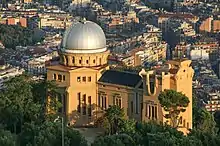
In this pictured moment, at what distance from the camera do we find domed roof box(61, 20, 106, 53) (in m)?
46.8

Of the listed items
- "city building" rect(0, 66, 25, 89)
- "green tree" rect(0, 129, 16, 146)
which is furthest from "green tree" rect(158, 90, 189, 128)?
"city building" rect(0, 66, 25, 89)

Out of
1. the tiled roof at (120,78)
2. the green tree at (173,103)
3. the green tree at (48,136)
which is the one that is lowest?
the green tree at (48,136)

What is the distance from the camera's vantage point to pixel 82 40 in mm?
46656

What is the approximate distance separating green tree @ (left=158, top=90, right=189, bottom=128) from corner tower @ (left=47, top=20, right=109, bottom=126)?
538 cm

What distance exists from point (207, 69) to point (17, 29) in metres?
31.1

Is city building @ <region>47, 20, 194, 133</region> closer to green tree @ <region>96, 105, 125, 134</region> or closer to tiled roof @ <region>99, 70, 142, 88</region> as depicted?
tiled roof @ <region>99, 70, 142, 88</region>

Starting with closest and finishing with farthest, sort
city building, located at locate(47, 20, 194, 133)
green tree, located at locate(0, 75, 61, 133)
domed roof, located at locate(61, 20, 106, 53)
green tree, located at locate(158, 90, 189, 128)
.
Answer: green tree, located at locate(158, 90, 189, 128)
green tree, located at locate(0, 75, 61, 133)
city building, located at locate(47, 20, 194, 133)
domed roof, located at locate(61, 20, 106, 53)

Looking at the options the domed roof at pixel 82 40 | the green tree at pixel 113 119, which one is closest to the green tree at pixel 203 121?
the green tree at pixel 113 119

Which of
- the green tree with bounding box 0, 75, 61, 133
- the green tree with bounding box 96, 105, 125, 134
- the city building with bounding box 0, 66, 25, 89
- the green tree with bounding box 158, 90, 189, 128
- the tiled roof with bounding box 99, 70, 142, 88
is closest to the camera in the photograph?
the green tree with bounding box 158, 90, 189, 128

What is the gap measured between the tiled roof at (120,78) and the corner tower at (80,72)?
410 millimetres

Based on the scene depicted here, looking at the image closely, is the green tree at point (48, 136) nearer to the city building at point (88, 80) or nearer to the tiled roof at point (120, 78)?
the city building at point (88, 80)

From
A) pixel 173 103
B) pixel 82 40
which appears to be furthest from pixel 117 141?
pixel 82 40

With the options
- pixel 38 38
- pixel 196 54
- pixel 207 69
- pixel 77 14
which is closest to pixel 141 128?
pixel 207 69

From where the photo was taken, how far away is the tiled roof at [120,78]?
45.7 m
